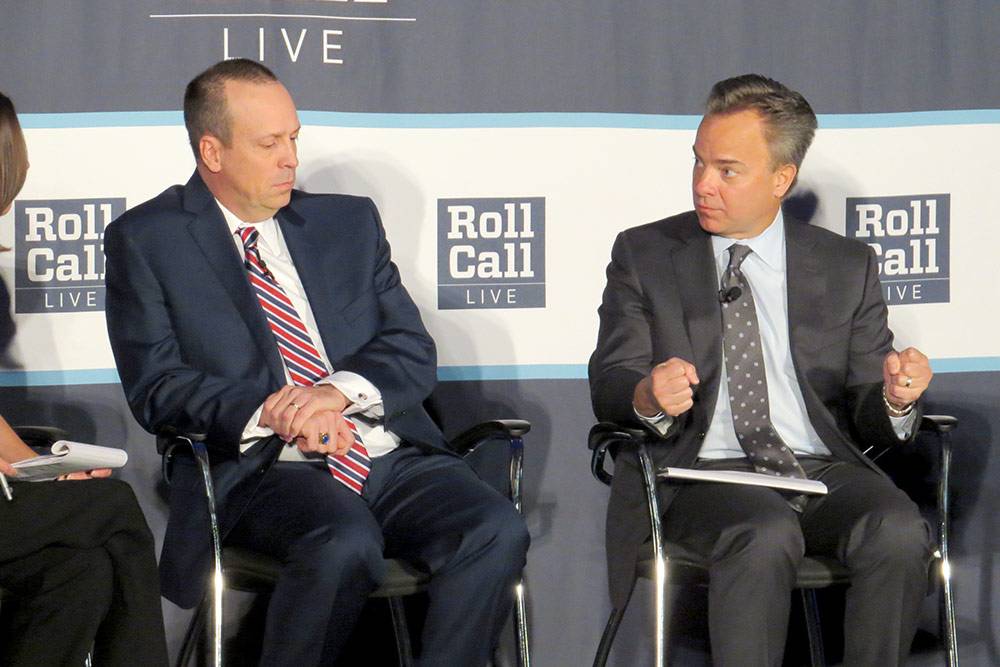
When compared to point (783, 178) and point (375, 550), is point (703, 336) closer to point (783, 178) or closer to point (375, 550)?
point (783, 178)

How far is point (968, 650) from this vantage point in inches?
173

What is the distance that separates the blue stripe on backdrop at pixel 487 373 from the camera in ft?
13.5

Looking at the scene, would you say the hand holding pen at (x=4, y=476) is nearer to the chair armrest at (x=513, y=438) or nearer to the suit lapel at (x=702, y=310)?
the chair armrest at (x=513, y=438)

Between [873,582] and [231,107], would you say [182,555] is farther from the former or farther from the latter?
[873,582]

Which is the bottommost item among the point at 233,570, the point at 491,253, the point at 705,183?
the point at 233,570

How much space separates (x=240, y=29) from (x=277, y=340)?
1.10m

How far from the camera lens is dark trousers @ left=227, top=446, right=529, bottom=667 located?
10.5ft

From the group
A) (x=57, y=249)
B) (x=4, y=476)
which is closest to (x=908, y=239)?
(x=57, y=249)

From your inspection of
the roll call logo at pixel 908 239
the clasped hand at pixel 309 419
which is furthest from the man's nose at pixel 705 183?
the clasped hand at pixel 309 419

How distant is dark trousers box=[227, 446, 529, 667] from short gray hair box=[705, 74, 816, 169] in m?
1.14

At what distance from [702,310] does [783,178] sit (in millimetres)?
410

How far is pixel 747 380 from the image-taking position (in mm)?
3639

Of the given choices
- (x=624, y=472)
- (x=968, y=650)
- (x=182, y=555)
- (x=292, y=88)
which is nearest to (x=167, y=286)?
(x=182, y=555)

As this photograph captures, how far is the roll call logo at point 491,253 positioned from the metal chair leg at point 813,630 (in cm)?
116
